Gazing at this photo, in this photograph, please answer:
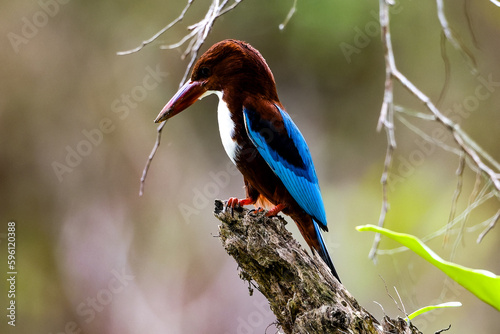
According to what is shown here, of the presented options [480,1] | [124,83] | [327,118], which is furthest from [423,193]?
[124,83]

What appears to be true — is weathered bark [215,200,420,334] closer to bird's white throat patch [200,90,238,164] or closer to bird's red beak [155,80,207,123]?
bird's white throat patch [200,90,238,164]

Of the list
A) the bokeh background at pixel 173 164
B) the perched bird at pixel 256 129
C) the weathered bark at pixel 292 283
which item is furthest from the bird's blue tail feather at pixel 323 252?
the bokeh background at pixel 173 164

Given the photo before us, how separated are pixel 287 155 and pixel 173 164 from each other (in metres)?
2.62

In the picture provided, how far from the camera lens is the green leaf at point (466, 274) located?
57.2 inches

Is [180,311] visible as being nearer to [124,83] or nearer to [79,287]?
[79,287]

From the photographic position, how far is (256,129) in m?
2.16

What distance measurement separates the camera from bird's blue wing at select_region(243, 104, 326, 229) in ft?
7.14

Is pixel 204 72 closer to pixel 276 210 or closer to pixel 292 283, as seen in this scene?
pixel 276 210

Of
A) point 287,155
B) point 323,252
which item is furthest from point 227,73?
point 323,252

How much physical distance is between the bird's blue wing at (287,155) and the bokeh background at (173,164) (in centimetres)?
227

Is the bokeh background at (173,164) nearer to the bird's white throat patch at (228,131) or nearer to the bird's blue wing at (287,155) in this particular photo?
the bird's blue wing at (287,155)

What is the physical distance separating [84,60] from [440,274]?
134 inches

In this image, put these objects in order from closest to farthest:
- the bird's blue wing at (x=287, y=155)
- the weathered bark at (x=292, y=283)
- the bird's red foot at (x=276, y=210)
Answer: the weathered bark at (x=292, y=283)
the bird's red foot at (x=276, y=210)
the bird's blue wing at (x=287, y=155)

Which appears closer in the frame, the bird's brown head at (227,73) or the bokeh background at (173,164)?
the bird's brown head at (227,73)
